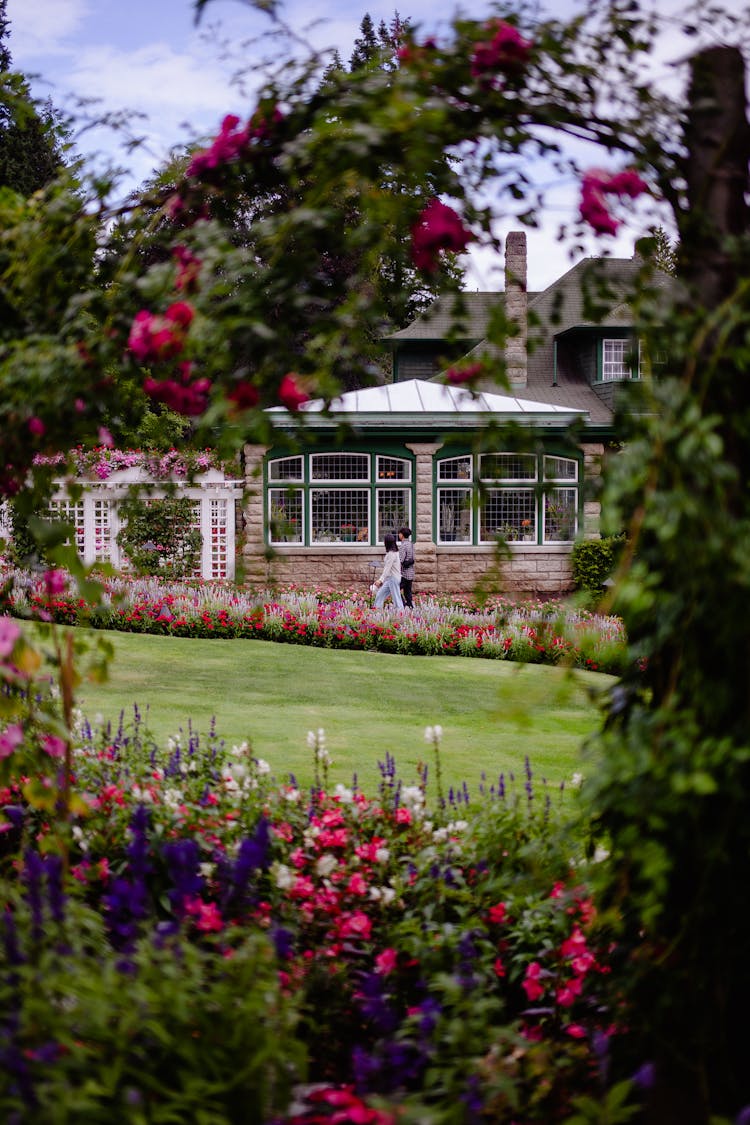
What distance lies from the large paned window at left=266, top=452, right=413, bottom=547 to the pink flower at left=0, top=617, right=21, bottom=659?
1571 cm

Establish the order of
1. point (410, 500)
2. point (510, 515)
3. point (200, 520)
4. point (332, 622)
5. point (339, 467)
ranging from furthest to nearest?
point (510, 515) → point (339, 467) → point (410, 500) → point (200, 520) → point (332, 622)

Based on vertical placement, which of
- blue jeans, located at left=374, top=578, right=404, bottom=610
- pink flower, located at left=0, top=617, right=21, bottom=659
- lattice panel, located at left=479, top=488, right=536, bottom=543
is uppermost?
lattice panel, located at left=479, top=488, right=536, bottom=543

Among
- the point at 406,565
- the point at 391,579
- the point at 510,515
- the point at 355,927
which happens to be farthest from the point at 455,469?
the point at 355,927

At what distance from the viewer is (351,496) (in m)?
18.7

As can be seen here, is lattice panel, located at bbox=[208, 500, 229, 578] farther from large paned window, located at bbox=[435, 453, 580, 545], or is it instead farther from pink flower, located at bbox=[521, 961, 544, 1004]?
pink flower, located at bbox=[521, 961, 544, 1004]

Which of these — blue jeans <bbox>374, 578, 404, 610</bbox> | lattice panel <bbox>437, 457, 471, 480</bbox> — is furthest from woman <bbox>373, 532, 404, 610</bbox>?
lattice panel <bbox>437, 457, 471, 480</bbox>

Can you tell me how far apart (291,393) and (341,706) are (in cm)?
691

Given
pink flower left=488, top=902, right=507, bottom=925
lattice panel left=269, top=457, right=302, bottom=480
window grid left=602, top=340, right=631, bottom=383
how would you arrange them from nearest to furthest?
1. pink flower left=488, top=902, right=507, bottom=925
2. lattice panel left=269, top=457, right=302, bottom=480
3. window grid left=602, top=340, right=631, bottom=383

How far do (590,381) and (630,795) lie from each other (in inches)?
897

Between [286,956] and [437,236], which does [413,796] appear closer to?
[286,956]

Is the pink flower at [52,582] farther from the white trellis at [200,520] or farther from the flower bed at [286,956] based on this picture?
the white trellis at [200,520]

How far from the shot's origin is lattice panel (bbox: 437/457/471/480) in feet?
61.7

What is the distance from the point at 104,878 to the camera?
358 centimetres

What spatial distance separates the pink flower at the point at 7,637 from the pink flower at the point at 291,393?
0.83m
